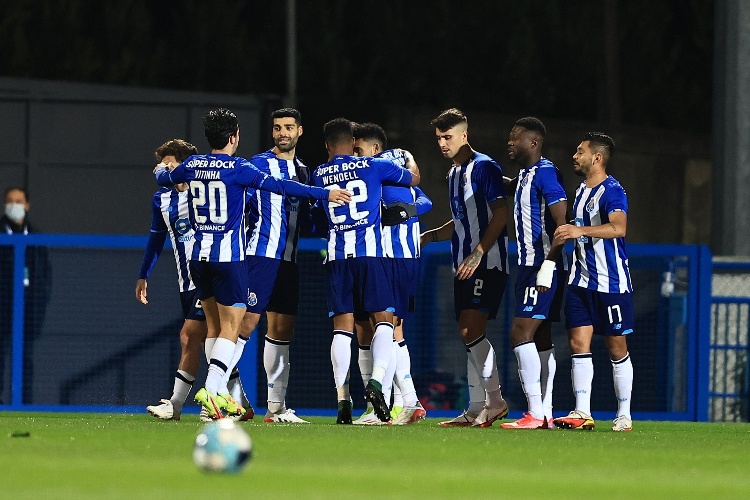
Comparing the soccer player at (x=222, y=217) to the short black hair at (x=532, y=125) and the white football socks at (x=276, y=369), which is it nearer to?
the white football socks at (x=276, y=369)

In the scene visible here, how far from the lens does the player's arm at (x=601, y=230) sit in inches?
449

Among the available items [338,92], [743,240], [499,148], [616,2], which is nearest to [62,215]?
[499,148]

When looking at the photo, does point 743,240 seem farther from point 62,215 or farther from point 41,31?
point 41,31

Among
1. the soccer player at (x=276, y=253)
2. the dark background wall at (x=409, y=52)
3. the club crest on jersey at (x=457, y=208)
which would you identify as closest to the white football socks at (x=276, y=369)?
the soccer player at (x=276, y=253)

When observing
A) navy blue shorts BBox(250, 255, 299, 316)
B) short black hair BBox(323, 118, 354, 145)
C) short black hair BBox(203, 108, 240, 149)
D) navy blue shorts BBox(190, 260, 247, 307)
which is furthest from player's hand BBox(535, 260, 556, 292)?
short black hair BBox(203, 108, 240, 149)

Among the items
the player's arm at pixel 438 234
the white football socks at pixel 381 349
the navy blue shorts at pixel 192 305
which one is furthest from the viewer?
the player's arm at pixel 438 234

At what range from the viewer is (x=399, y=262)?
11.9 metres

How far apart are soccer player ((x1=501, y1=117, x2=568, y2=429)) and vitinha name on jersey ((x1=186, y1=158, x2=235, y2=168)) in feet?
6.07

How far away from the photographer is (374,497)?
6973mm

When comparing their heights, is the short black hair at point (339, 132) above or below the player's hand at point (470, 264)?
above

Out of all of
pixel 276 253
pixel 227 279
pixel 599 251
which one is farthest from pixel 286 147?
pixel 599 251

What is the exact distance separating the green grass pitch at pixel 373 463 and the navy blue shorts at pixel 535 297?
2.58ft

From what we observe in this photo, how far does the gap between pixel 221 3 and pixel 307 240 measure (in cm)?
1722

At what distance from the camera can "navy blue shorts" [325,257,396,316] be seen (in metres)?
11.7
